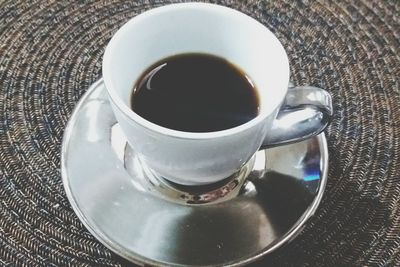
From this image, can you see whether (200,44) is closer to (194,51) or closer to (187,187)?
(194,51)

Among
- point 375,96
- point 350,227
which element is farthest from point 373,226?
point 375,96

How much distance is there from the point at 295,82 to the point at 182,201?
180 mm

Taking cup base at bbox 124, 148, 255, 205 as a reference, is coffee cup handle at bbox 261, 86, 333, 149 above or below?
above

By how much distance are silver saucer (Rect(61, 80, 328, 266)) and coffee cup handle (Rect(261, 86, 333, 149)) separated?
4 cm

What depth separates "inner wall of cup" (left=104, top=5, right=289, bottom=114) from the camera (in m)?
0.48

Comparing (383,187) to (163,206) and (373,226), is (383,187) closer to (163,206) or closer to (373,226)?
(373,226)

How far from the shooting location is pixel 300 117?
19.3 inches

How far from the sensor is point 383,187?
0.53 metres

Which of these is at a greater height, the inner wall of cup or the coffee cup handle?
the inner wall of cup

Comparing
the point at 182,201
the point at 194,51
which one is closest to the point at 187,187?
the point at 182,201

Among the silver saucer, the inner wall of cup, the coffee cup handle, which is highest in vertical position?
the inner wall of cup

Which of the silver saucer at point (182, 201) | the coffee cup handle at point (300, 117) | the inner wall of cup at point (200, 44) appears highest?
the inner wall of cup at point (200, 44)

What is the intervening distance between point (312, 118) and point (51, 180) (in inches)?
9.2

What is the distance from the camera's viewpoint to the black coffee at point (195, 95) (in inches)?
19.4
